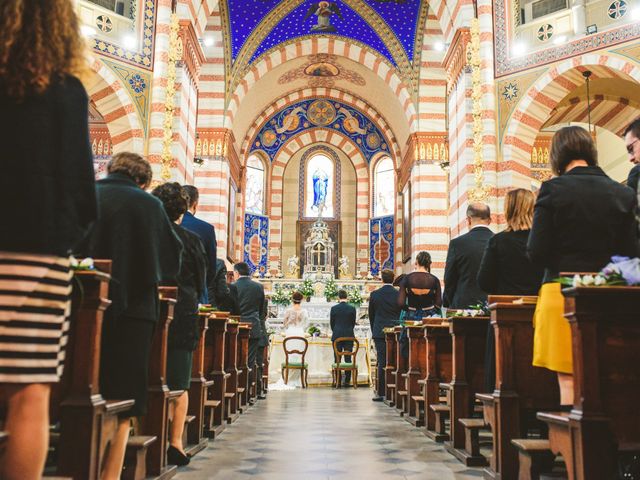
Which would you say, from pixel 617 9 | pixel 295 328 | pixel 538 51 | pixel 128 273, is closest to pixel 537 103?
pixel 538 51

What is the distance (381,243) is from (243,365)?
52.6ft

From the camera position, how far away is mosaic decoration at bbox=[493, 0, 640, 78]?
1113cm

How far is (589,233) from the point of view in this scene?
3.26m

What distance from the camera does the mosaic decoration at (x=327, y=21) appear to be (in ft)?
62.0

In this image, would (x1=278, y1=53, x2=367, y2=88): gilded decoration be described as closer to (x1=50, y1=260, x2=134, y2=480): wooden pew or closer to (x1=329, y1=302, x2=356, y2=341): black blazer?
(x1=329, y1=302, x2=356, y2=341): black blazer

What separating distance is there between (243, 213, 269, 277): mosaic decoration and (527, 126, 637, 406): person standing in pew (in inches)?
803

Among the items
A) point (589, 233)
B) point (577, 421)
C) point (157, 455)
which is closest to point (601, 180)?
point (589, 233)

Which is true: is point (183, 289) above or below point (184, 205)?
below

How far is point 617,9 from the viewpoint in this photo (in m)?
11.2

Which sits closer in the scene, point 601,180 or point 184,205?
point 601,180

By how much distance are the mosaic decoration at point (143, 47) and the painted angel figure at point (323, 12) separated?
7.82 meters

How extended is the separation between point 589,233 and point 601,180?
0.30 m

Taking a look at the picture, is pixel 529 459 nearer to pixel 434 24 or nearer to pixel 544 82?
pixel 544 82

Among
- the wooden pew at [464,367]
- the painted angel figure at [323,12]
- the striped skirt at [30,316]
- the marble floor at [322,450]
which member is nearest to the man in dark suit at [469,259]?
the wooden pew at [464,367]
